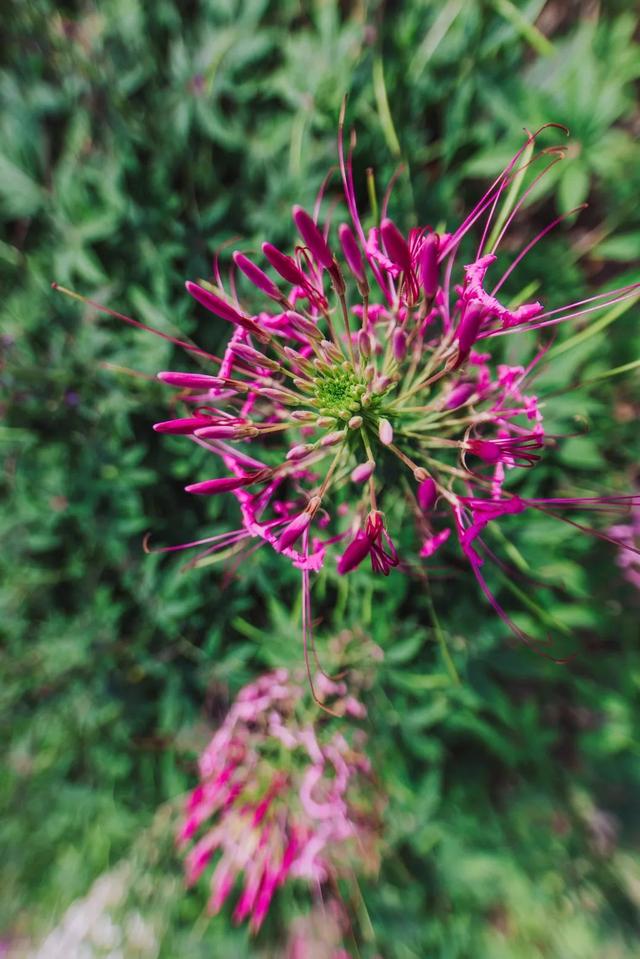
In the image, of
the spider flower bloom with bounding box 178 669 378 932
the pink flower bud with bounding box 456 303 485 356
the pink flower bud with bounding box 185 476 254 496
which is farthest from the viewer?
the spider flower bloom with bounding box 178 669 378 932

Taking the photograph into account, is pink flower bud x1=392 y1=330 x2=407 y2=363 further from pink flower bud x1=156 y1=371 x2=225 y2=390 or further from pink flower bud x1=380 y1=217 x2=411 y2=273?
pink flower bud x1=156 y1=371 x2=225 y2=390

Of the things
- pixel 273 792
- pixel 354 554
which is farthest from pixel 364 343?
pixel 273 792

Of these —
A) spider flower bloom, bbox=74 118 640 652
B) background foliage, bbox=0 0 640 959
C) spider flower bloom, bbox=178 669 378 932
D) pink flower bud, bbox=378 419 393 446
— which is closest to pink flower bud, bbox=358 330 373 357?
spider flower bloom, bbox=74 118 640 652

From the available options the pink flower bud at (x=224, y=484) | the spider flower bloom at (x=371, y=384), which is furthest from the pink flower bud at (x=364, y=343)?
the pink flower bud at (x=224, y=484)

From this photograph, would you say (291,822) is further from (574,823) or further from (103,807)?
(574,823)

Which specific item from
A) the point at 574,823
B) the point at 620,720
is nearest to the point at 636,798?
the point at 574,823

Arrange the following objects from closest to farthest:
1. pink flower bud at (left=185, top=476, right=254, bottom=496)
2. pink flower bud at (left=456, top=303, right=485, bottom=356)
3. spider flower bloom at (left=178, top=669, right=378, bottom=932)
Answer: pink flower bud at (left=456, top=303, right=485, bottom=356)
pink flower bud at (left=185, top=476, right=254, bottom=496)
spider flower bloom at (left=178, top=669, right=378, bottom=932)

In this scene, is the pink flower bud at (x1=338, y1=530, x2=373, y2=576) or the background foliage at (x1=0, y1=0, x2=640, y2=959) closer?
the pink flower bud at (x1=338, y1=530, x2=373, y2=576)
